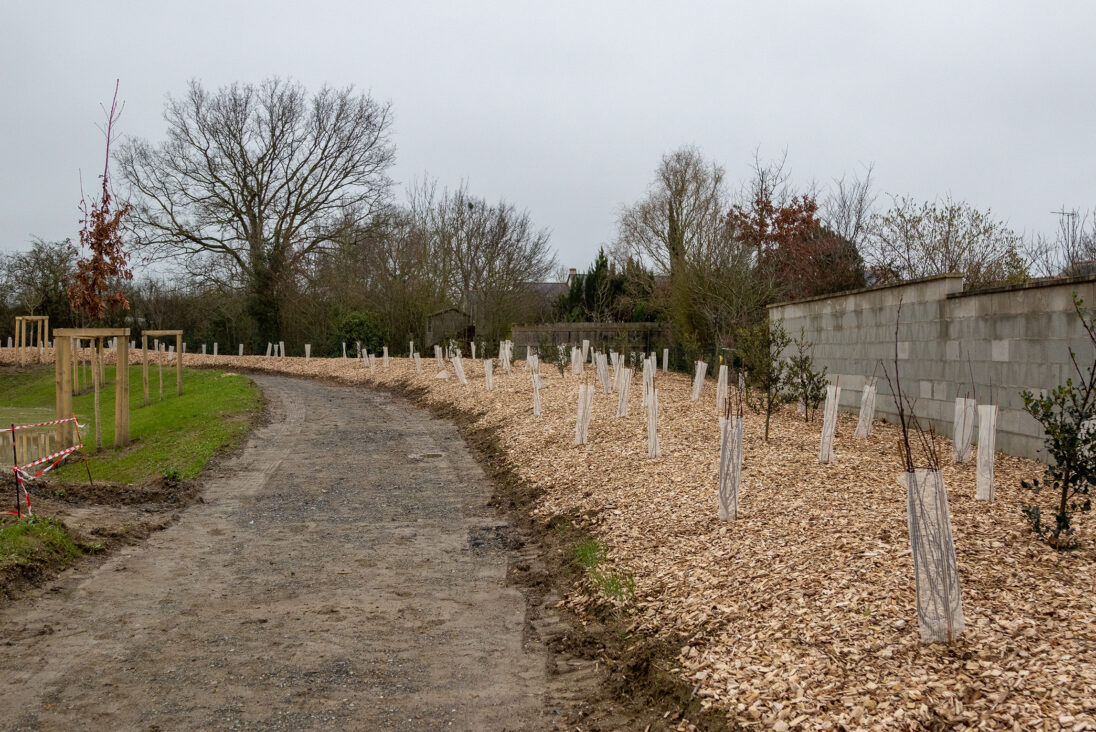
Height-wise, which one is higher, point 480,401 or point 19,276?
point 19,276

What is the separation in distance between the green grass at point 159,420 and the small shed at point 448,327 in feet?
30.2

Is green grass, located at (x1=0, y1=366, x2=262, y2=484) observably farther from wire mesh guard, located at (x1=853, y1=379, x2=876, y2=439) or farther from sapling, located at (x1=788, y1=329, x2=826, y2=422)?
wire mesh guard, located at (x1=853, y1=379, x2=876, y2=439)

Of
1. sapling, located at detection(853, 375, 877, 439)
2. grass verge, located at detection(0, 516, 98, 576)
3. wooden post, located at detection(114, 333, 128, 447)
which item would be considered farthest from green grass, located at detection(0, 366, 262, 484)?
sapling, located at detection(853, 375, 877, 439)

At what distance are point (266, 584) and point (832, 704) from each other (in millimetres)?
4630

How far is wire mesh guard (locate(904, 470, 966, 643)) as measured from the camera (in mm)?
4316

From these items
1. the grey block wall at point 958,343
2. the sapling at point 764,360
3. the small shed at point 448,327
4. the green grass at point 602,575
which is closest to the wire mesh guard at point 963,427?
the grey block wall at point 958,343

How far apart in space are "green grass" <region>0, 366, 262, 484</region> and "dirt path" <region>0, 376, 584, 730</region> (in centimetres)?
359

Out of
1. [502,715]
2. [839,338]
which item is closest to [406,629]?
[502,715]

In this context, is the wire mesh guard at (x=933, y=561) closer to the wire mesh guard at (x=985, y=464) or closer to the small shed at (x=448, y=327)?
the wire mesh guard at (x=985, y=464)

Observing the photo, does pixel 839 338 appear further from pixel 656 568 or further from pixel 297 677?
pixel 297 677

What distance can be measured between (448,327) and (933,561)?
108ft

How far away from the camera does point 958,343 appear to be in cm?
1130

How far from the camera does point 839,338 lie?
14969 millimetres

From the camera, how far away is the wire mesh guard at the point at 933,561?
432cm
